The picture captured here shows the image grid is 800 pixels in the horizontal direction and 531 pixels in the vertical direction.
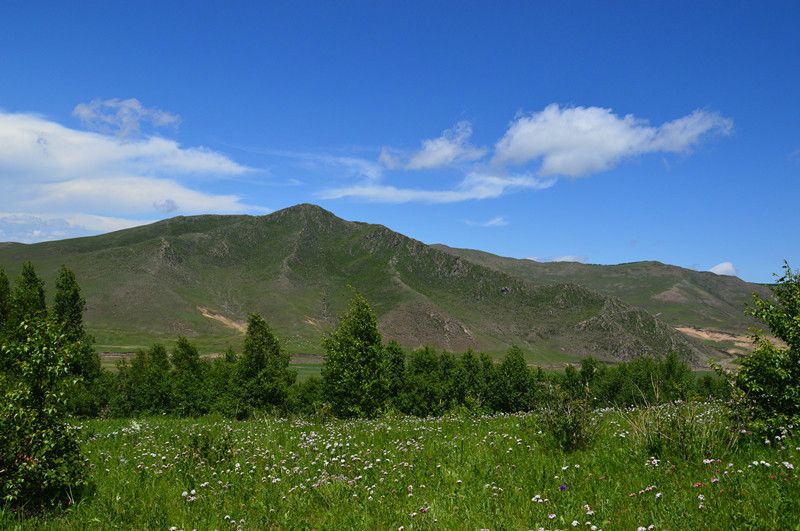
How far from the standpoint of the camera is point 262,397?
135 feet

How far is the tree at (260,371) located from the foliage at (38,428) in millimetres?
31510

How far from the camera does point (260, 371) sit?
41.3 meters

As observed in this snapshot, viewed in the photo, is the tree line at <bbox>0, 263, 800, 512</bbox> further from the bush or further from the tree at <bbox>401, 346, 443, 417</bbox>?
the tree at <bbox>401, 346, 443, 417</bbox>

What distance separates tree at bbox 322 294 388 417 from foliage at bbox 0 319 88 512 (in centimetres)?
2199

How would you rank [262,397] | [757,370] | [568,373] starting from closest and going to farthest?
[757,370] → [262,397] → [568,373]

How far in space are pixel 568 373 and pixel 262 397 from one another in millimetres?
66144

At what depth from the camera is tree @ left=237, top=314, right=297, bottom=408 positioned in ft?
134

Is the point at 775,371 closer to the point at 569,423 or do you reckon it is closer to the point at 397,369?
the point at 569,423

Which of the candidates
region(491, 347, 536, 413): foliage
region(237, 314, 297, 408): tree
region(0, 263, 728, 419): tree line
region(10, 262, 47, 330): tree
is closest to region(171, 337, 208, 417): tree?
region(0, 263, 728, 419): tree line

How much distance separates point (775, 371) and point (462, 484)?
240 inches

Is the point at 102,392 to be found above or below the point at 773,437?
below

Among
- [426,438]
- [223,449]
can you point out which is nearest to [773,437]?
[426,438]

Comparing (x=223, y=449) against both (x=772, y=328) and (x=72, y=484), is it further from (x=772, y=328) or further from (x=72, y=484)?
(x=772, y=328)

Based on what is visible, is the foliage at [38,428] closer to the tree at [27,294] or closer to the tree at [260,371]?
the tree at [260,371]
